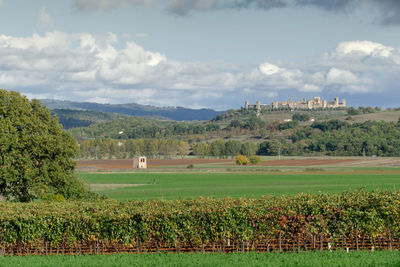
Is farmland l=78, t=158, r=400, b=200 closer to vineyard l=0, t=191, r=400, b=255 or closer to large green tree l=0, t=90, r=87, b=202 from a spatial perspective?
large green tree l=0, t=90, r=87, b=202

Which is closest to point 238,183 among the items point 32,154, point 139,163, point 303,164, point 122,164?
point 32,154

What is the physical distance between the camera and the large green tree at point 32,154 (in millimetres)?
44375

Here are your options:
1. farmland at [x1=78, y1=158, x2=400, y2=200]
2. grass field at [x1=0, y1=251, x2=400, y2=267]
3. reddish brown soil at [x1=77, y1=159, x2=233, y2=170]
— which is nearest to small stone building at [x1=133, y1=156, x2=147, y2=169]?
reddish brown soil at [x1=77, y1=159, x2=233, y2=170]

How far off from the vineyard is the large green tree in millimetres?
16299

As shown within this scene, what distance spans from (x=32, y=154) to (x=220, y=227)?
23764mm

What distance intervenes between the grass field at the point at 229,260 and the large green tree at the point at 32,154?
1999 cm

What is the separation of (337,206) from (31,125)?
1107 inches

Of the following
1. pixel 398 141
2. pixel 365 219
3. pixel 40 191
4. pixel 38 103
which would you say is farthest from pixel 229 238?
pixel 398 141

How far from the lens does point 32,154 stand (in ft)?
150

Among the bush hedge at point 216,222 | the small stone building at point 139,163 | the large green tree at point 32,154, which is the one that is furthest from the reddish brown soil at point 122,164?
the bush hedge at point 216,222

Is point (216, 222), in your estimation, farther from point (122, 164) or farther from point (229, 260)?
point (122, 164)

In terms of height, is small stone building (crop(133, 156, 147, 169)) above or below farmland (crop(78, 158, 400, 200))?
above

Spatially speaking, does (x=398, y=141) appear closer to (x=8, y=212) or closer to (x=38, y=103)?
(x=38, y=103)

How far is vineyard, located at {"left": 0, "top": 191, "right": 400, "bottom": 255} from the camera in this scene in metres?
27.1
